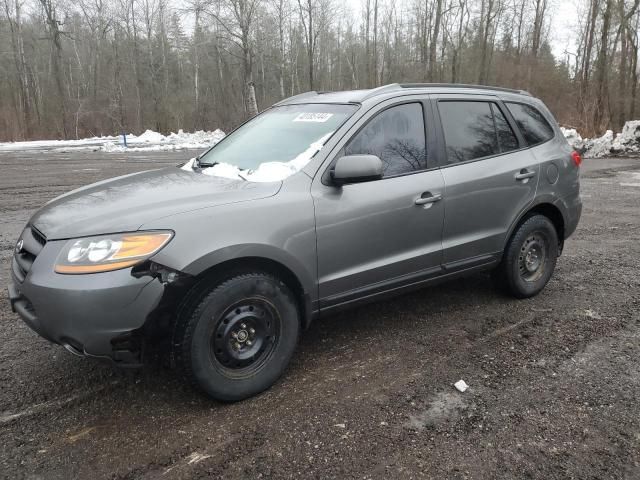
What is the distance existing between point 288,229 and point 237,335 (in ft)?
2.24

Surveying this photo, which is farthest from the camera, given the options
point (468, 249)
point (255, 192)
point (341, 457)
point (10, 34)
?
point (10, 34)

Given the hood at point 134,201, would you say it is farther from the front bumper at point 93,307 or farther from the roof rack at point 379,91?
the roof rack at point 379,91

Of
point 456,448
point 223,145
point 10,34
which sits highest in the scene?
point 10,34

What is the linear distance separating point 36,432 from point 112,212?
1248 millimetres

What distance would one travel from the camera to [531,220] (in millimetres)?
4227

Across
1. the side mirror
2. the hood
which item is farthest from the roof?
the hood

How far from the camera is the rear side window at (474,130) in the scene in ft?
12.4

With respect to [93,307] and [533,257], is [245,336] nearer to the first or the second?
[93,307]

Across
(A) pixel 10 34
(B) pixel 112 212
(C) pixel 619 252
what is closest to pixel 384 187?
(B) pixel 112 212

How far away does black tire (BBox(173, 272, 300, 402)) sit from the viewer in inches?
102

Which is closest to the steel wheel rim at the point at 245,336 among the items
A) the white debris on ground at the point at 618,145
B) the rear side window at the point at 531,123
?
the rear side window at the point at 531,123

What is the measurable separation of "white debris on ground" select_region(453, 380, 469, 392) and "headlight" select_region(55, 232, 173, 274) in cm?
196

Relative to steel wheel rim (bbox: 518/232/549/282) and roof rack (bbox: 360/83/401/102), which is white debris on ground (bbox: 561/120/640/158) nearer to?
steel wheel rim (bbox: 518/232/549/282)

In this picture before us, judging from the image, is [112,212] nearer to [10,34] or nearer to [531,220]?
[531,220]
